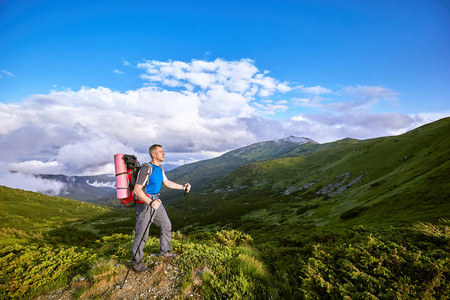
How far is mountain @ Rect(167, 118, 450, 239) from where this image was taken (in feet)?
61.2

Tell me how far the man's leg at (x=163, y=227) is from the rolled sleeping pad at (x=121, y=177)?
4.49ft

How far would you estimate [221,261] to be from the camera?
273 inches

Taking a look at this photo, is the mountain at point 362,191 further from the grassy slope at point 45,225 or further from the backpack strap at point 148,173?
the grassy slope at point 45,225

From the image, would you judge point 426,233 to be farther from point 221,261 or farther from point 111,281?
point 111,281

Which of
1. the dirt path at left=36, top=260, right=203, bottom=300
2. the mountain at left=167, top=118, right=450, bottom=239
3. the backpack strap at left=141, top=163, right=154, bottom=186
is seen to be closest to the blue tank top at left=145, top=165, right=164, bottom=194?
the backpack strap at left=141, top=163, right=154, bottom=186

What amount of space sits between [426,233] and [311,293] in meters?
4.70

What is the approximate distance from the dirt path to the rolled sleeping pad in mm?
2738

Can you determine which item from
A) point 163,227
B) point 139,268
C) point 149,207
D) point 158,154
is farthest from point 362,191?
point 139,268

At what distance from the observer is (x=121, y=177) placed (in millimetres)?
6715

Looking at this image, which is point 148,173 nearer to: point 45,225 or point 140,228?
point 140,228

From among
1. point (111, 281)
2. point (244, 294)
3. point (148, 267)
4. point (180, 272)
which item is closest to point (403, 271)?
point (244, 294)

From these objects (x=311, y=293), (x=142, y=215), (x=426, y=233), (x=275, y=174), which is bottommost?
(x=275, y=174)

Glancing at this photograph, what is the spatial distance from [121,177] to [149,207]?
1501 millimetres

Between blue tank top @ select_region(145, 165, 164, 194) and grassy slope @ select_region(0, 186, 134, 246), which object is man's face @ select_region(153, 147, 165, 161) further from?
grassy slope @ select_region(0, 186, 134, 246)
